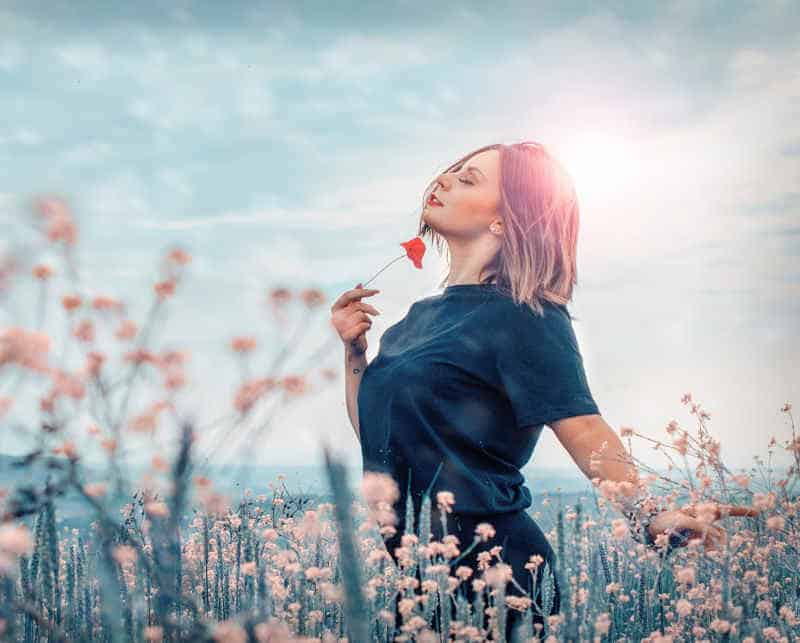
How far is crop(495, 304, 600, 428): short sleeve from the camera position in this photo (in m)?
2.55

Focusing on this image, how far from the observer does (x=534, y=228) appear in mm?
3068

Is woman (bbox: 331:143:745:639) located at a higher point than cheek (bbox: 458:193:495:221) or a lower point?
lower

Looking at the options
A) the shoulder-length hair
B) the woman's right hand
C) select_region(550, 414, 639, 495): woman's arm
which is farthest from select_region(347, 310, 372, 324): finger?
select_region(550, 414, 639, 495): woman's arm

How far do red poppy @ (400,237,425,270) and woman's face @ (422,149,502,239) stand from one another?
0.29 feet

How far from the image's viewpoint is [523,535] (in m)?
2.60

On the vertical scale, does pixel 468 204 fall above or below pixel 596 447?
above

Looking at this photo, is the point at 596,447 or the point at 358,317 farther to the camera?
the point at 358,317

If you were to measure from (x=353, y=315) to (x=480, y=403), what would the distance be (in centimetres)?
67

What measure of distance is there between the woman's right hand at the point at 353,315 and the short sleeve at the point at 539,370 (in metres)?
0.60

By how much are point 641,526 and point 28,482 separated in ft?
5.10

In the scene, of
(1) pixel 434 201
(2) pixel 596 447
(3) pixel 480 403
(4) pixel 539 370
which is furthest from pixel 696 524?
(1) pixel 434 201

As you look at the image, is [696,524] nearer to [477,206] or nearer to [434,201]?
[477,206]

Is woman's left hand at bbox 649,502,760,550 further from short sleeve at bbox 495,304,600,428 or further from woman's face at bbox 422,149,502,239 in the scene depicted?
woman's face at bbox 422,149,502,239

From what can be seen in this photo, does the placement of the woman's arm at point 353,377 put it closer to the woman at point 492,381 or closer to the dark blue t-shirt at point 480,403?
the woman at point 492,381
